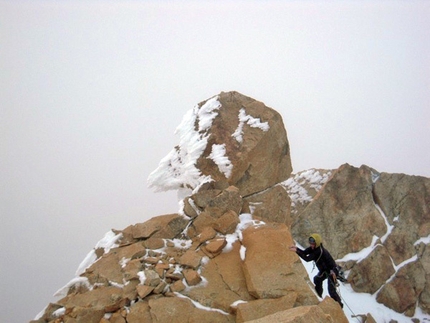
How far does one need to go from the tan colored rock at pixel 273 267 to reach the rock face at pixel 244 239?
0.14 feet

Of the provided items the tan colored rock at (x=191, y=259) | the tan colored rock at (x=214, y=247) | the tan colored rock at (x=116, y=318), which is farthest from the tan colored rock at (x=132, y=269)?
the tan colored rock at (x=214, y=247)

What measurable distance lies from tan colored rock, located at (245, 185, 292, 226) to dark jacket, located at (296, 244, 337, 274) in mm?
5253

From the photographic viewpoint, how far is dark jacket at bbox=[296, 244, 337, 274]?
1070cm

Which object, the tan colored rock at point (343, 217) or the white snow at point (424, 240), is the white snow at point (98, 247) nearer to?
the tan colored rock at point (343, 217)

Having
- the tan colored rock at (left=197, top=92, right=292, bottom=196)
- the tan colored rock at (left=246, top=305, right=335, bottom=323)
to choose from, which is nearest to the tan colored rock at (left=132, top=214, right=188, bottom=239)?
the tan colored rock at (left=197, top=92, right=292, bottom=196)

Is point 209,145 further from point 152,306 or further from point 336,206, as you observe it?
point 336,206

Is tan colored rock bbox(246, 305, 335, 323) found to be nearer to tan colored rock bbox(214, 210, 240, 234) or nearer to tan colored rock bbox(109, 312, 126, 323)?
tan colored rock bbox(109, 312, 126, 323)

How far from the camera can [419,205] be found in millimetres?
23609

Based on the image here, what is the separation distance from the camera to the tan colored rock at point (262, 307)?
891cm

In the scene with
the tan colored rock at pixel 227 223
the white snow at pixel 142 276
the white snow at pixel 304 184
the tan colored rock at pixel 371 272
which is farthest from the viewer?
the white snow at pixel 304 184

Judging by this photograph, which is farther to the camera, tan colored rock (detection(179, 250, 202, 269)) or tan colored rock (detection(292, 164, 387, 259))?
tan colored rock (detection(292, 164, 387, 259))

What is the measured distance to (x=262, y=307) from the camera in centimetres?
916

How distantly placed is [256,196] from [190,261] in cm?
699

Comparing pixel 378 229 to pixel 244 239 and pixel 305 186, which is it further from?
pixel 244 239
